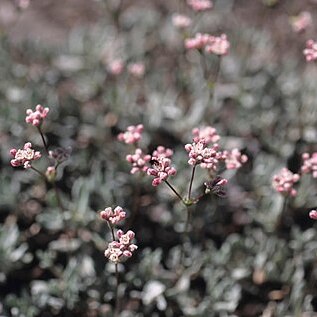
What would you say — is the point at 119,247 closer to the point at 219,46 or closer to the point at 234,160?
the point at 234,160

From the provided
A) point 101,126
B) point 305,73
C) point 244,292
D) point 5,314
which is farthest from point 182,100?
point 5,314

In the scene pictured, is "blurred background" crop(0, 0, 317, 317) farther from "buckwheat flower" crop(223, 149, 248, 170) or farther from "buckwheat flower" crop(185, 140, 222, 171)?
"buckwheat flower" crop(185, 140, 222, 171)

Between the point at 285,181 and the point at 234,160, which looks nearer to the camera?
the point at 285,181

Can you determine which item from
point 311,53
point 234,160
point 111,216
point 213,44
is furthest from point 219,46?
point 111,216

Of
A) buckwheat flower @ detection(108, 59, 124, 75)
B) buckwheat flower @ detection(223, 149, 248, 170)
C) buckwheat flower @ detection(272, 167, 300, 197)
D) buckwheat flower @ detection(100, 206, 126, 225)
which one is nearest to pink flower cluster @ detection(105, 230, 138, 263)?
buckwheat flower @ detection(100, 206, 126, 225)

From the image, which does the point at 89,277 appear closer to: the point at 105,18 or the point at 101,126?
the point at 101,126

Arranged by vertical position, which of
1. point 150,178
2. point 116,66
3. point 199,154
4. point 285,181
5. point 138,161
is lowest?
point 150,178

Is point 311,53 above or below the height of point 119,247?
above

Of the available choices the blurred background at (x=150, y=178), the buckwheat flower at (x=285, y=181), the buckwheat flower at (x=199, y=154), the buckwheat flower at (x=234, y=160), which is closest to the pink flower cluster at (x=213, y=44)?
the blurred background at (x=150, y=178)

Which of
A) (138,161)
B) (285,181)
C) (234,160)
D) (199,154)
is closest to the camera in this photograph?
(199,154)
